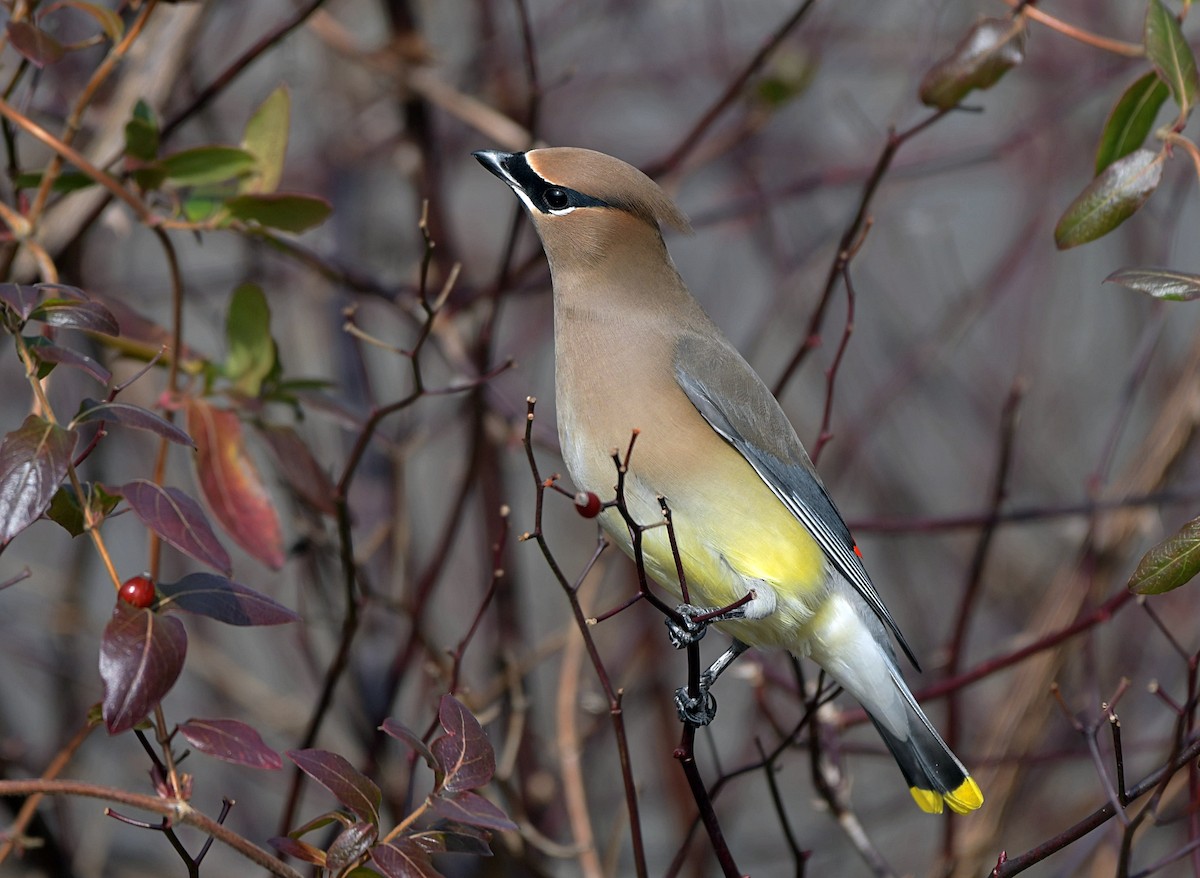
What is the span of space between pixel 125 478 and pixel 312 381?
2210mm

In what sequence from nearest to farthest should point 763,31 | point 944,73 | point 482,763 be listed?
1. point 482,763
2. point 944,73
3. point 763,31

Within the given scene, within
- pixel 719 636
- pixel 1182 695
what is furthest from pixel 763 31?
pixel 1182 695

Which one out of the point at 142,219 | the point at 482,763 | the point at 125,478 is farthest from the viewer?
the point at 125,478

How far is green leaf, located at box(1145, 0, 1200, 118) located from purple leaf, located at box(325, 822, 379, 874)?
1.41 m

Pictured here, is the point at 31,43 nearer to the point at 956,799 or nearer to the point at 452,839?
the point at 452,839

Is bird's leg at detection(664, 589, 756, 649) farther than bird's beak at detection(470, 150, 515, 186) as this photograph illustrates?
No

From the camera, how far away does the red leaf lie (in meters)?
2.00

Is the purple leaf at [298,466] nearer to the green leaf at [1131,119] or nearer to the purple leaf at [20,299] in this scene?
the purple leaf at [20,299]

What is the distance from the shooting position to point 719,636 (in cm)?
491

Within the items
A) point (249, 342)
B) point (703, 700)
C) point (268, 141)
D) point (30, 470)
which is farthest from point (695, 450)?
point (30, 470)

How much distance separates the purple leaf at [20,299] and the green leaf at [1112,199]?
4.32 feet

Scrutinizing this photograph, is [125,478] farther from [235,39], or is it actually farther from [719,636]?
[719,636]

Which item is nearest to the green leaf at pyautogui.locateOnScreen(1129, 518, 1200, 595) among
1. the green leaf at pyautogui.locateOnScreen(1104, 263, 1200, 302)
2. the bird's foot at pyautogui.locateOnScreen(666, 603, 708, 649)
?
the green leaf at pyautogui.locateOnScreen(1104, 263, 1200, 302)

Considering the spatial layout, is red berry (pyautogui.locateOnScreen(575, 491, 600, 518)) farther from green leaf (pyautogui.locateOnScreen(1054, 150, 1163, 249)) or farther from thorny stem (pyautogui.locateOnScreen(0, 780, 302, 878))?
green leaf (pyautogui.locateOnScreen(1054, 150, 1163, 249))
